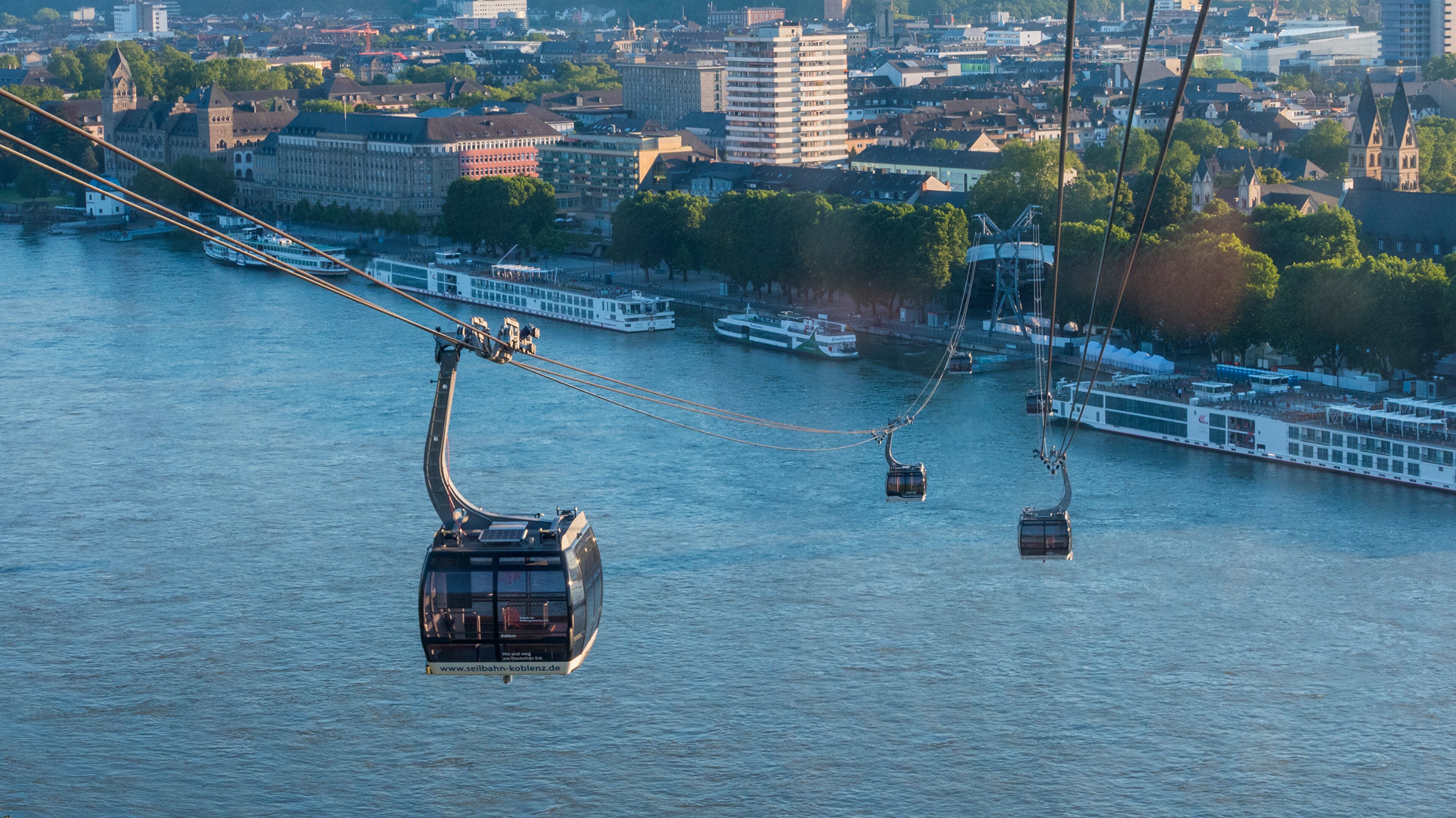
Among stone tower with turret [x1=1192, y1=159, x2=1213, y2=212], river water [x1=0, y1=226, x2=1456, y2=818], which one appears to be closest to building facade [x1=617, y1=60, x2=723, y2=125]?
stone tower with turret [x1=1192, y1=159, x2=1213, y2=212]

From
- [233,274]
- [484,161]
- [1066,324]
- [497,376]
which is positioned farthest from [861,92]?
[497,376]

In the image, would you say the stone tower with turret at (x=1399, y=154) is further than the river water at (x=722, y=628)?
Yes

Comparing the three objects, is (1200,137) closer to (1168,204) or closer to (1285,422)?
(1168,204)

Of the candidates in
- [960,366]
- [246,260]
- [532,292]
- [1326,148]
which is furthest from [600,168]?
[960,366]

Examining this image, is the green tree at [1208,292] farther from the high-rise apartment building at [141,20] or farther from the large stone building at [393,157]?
the high-rise apartment building at [141,20]

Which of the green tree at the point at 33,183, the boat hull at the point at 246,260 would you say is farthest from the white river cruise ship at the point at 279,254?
the green tree at the point at 33,183

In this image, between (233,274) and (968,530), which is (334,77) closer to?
(233,274)
